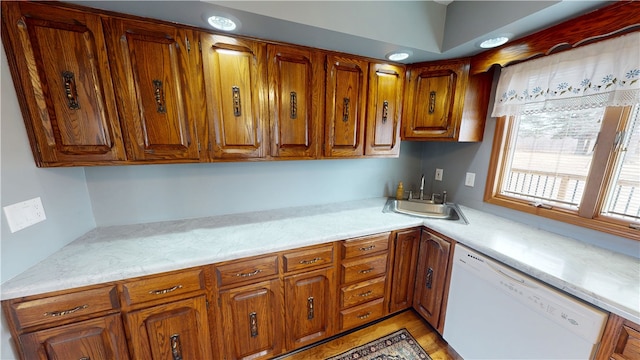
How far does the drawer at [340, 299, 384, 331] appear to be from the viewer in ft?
5.26

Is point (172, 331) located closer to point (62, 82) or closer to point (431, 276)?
point (62, 82)

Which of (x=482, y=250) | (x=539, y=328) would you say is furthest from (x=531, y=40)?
(x=539, y=328)

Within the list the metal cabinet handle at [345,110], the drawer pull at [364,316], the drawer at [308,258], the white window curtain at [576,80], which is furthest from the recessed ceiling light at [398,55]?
the drawer pull at [364,316]

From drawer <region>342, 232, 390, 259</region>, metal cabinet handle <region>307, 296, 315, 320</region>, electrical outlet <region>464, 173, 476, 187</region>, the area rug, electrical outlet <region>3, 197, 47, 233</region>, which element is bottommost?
the area rug

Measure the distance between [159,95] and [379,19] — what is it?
4.33 feet

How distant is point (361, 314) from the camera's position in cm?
166

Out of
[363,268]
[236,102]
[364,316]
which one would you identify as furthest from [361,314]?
[236,102]

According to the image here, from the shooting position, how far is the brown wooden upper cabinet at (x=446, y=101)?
5.33ft

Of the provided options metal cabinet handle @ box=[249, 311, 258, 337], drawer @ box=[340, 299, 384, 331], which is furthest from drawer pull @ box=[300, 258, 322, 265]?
drawer @ box=[340, 299, 384, 331]

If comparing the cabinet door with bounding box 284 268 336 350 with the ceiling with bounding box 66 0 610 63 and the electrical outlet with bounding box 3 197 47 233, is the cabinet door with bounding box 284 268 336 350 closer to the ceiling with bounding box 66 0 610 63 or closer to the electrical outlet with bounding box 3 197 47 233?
the electrical outlet with bounding box 3 197 47 233

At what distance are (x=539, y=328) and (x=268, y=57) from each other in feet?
6.63

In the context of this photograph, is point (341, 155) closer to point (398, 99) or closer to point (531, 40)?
point (398, 99)

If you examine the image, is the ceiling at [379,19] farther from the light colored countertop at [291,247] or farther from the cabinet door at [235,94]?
the light colored countertop at [291,247]

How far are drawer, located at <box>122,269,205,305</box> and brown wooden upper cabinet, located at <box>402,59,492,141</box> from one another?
182cm
